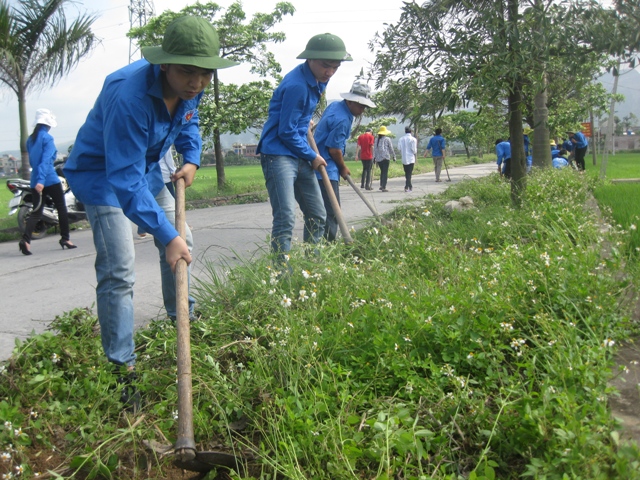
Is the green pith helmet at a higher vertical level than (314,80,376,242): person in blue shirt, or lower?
higher

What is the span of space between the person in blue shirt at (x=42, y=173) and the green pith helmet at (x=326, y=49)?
429cm

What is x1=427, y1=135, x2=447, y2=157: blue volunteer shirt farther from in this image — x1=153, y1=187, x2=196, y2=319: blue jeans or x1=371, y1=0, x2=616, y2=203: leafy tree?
x1=153, y1=187, x2=196, y2=319: blue jeans

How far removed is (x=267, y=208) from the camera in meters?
11.9

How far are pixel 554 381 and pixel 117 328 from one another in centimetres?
194

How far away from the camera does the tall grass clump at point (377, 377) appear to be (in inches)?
87.8

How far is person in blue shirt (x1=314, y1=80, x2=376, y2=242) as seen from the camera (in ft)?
19.2

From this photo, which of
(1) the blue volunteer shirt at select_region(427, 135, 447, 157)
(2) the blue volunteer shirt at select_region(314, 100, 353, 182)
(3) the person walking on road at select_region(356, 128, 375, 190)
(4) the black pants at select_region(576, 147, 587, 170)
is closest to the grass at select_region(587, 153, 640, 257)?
(2) the blue volunteer shirt at select_region(314, 100, 353, 182)

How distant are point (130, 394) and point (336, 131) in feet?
11.4

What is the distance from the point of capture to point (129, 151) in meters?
2.92

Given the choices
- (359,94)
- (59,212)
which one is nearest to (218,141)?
(59,212)

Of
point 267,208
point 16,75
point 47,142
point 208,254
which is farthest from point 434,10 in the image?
point 16,75

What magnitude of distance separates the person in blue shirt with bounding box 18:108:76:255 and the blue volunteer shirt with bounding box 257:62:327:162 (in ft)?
13.1

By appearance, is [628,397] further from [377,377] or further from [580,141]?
[580,141]

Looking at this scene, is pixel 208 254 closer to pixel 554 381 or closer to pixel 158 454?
pixel 158 454
